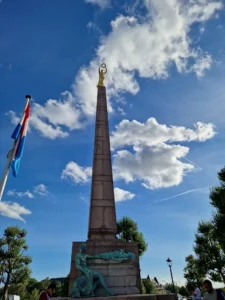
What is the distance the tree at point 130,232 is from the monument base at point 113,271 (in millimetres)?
18552

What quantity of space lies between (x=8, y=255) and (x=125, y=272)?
984 inches

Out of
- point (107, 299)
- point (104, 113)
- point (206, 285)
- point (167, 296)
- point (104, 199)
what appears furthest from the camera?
point (104, 113)

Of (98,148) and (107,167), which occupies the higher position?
(98,148)

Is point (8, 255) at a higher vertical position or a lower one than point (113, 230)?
higher

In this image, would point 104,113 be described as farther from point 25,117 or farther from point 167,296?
point 167,296

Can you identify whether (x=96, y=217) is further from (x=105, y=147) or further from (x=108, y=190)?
(x=105, y=147)

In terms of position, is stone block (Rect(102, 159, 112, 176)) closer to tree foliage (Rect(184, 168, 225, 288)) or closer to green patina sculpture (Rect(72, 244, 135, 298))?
green patina sculpture (Rect(72, 244, 135, 298))

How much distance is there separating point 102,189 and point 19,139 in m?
4.26

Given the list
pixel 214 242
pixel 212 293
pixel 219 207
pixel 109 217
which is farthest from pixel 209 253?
pixel 212 293

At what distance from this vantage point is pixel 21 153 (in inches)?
399

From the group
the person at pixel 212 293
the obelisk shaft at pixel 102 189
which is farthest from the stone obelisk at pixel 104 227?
the person at pixel 212 293

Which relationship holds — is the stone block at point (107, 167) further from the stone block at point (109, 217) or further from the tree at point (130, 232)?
the tree at point (130, 232)

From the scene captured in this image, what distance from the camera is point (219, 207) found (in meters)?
21.0

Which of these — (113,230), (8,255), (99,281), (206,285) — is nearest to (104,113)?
(113,230)
